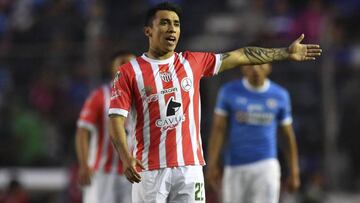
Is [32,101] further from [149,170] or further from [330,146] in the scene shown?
[149,170]

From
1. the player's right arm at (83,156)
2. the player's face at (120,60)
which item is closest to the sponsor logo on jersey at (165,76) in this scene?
the player's face at (120,60)

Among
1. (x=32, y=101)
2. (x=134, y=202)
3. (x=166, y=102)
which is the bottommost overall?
(x=134, y=202)

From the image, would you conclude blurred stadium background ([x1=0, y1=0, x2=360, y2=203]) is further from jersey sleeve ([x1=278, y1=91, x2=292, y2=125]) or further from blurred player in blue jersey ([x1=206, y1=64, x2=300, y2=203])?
jersey sleeve ([x1=278, y1=91, x2=292, y2=125])

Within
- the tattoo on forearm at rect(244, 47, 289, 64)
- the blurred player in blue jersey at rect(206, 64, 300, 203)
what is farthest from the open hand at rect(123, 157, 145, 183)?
the blurred player in blue jersey at rect(206, 64, 300, 203)

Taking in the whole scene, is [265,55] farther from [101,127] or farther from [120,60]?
[101,127]

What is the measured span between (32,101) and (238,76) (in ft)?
12.1

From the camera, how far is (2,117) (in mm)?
16531

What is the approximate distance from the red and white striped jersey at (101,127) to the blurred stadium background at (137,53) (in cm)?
378

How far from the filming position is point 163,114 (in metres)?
8.17

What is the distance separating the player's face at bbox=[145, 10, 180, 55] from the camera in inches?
322

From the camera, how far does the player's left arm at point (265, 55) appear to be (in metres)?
8.41

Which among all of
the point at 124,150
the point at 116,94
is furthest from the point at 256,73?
the point at 124,150

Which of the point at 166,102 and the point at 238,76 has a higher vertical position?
the point at 238,76

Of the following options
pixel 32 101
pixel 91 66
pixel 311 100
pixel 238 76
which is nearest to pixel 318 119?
pixel 311 100
